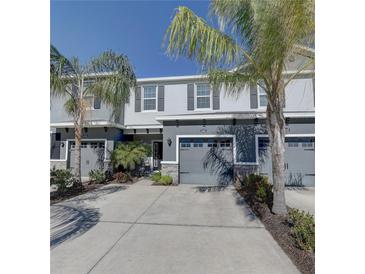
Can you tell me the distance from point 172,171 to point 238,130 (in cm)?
402

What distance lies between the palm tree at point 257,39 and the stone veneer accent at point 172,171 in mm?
6018

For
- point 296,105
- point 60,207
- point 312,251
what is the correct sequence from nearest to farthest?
point 312,251 < point 60,207 < point 296,105

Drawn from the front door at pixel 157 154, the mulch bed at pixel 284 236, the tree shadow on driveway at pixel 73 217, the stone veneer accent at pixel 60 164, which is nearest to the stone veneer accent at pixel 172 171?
the tree shadow on driveway at pixel 73 217

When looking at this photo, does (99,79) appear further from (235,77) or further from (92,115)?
(235,77)

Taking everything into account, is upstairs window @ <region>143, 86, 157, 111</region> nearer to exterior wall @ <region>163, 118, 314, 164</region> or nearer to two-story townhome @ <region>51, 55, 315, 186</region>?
two-story townhome @ <region>51, 55, 315, 186</region>

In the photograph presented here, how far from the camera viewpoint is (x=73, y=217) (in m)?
5.87

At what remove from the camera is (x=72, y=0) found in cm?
594

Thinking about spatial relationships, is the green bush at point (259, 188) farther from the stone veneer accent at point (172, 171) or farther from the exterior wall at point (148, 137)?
the exterior wall at point (148, 137)

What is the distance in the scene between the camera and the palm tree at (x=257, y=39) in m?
3.57
